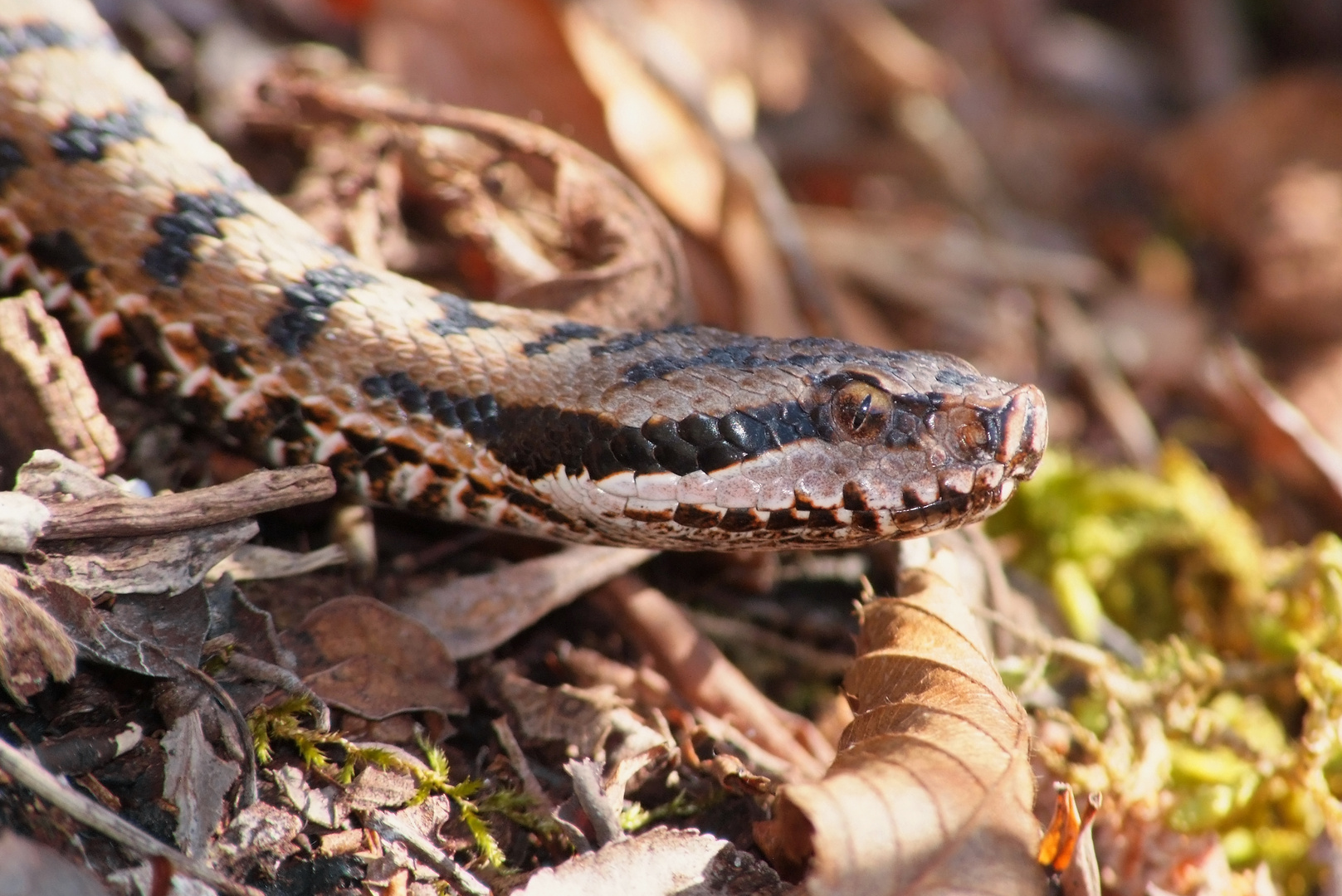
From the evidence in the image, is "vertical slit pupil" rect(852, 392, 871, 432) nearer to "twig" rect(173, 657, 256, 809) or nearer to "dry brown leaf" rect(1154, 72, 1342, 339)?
"twig" rect(173, 657, 256, 809)

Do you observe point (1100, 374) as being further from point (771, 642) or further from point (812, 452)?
point (812, 452)

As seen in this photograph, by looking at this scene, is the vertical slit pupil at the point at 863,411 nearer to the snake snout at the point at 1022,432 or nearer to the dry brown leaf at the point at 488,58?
the snake snout at the point at 1022,432

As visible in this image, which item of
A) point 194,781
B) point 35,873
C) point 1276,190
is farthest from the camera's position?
point 1276,190

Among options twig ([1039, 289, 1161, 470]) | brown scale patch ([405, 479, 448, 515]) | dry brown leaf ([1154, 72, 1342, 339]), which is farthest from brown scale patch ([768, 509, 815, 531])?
dry brown leaf ([1154, 72, 1342, 339])

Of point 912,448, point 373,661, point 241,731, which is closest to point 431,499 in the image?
point 373,661


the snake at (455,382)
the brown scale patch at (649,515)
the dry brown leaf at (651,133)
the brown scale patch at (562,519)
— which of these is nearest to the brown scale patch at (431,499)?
the snake at (455,382)

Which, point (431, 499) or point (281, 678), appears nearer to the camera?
point (281, 678)
